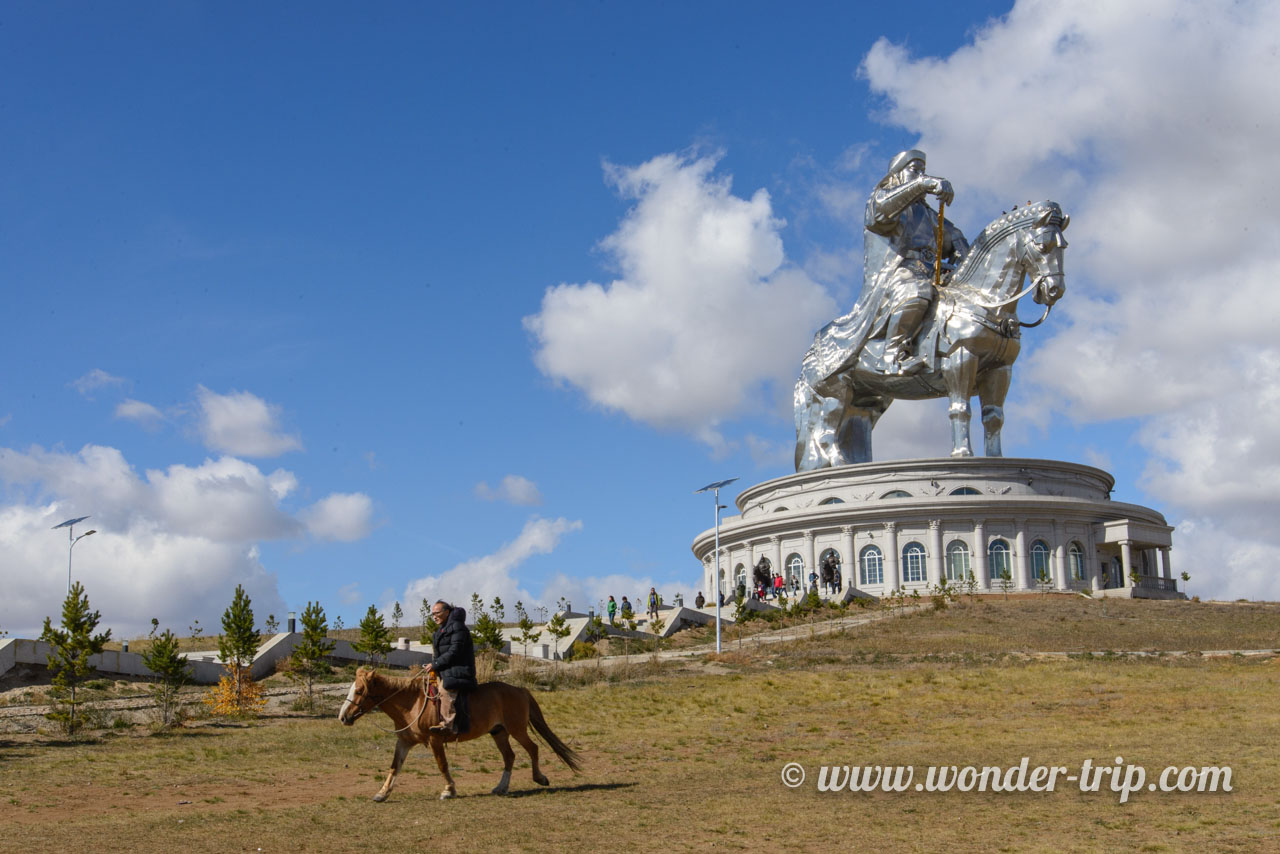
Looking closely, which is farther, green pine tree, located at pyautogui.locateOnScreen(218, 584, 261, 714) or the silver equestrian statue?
Answer: the silver equestrian statue

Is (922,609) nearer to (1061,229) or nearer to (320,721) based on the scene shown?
(1061,229)

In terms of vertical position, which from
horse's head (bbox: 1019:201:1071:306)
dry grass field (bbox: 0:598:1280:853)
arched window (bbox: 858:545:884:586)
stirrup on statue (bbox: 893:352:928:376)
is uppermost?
horse's head (bbox: 1019:201:1071:306)

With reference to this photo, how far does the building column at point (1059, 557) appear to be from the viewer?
2014 inches

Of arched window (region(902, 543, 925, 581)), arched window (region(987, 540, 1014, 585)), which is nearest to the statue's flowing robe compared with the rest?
arched window (region(902, 543, 925, 581))

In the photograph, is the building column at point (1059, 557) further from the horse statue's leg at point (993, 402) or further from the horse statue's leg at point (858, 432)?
the horse statue's leg at point (858, 432)

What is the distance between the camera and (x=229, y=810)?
13.8 metres

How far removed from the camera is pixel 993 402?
5328 centimetres

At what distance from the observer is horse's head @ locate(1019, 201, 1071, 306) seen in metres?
49.0

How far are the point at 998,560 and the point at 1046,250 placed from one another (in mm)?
12519

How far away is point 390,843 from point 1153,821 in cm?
725

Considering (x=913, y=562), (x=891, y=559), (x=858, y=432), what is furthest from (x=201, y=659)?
(x=858, y=432)

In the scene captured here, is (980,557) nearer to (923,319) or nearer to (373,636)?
(923,319)

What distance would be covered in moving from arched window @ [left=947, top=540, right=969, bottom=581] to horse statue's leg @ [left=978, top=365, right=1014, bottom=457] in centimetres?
434

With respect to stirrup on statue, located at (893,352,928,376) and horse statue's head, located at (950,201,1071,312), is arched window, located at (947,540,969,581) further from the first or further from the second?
horse statue's head, located at (950,201,1071,312)
